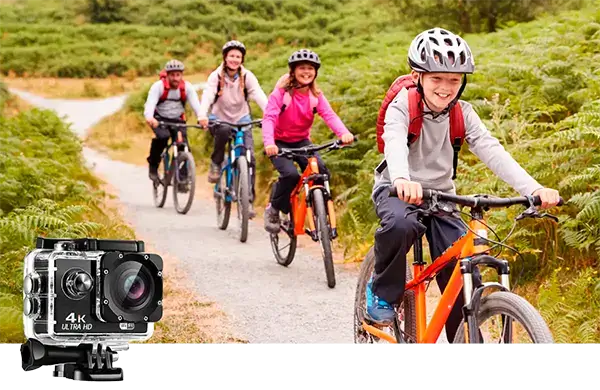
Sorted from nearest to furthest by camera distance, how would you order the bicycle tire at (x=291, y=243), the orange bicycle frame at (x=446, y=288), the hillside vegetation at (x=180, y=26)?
the orange bicycle frame at (x=446, y=288)
the bicycle tire at (x=291, y=243)
the hillside vegetation at (x=180, y=26)

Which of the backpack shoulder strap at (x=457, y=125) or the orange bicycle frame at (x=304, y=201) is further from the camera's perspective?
the orange bicycle frame at (x=304, y=201)

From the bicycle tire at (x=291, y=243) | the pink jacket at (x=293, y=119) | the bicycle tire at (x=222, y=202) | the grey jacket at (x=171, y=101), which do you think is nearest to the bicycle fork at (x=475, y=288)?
the pink jacket at (x=293, y=119)

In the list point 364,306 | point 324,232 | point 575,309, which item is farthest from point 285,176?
point 575,309

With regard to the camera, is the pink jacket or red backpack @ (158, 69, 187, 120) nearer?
the pink jacket

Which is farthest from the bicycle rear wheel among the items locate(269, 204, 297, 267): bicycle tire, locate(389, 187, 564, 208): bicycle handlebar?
locate(389, 187, 564, 208): bicycle handlebar

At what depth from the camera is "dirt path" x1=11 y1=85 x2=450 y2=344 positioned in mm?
5492

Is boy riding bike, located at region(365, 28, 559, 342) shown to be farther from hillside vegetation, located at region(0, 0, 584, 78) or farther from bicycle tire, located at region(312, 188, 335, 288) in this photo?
hillside vegetation, located at region(0, 0, 584, 78)

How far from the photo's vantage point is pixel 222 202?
350 inches

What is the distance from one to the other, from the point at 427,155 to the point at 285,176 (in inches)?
121

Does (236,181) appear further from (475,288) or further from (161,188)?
(475,288)

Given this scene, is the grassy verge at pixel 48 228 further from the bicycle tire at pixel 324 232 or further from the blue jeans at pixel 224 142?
the blue jeans at pixel 224 142

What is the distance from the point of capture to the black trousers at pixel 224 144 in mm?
8312

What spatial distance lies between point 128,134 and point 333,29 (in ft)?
15.0

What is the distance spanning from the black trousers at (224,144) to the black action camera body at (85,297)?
207 inches
